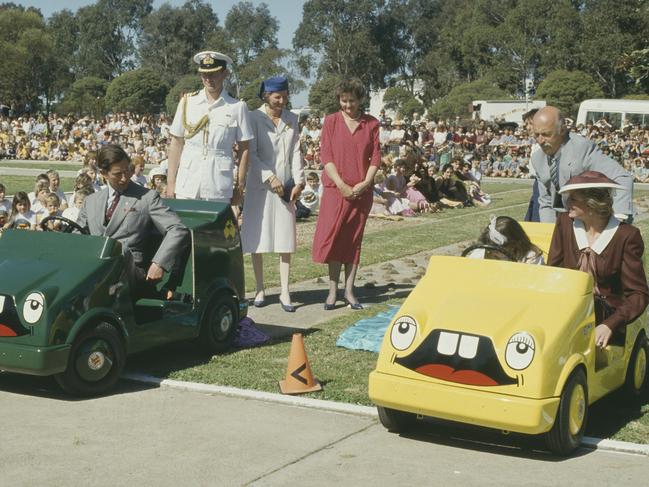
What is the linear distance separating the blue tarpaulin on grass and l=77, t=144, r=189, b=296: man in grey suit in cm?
154

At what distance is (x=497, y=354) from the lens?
5.39 metres

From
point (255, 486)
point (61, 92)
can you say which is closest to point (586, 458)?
point (255, 486)

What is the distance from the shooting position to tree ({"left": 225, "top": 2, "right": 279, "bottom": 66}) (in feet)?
434

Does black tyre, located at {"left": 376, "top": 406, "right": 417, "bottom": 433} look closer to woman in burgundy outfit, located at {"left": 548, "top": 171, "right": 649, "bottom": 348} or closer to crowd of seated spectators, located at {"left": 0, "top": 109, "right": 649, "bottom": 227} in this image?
woman in burgundy outfit, located at {"left": 548, "top": 171, "right": 649, "bottom": 348}

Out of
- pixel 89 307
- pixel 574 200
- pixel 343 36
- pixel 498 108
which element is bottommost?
pixel 89 307

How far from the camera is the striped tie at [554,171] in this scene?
7.72 meters

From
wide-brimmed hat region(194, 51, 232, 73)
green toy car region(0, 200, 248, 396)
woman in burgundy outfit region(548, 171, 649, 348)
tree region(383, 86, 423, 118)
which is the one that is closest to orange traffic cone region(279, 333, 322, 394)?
green toy car region(0, 200, 248, 396)

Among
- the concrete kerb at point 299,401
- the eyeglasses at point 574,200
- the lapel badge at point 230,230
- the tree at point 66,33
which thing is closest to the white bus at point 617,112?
the lapel badge at point 230,230

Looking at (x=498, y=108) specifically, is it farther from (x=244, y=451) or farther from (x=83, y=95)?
(x=244, y=451)

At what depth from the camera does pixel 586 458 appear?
5.54m

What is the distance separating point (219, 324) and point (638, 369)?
9.76 ft

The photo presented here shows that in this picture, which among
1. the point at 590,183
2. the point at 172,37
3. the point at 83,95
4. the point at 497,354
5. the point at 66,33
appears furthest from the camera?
the point at 66,33

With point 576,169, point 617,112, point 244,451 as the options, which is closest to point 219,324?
point 244,451

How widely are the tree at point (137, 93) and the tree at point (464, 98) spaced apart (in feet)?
84.2
